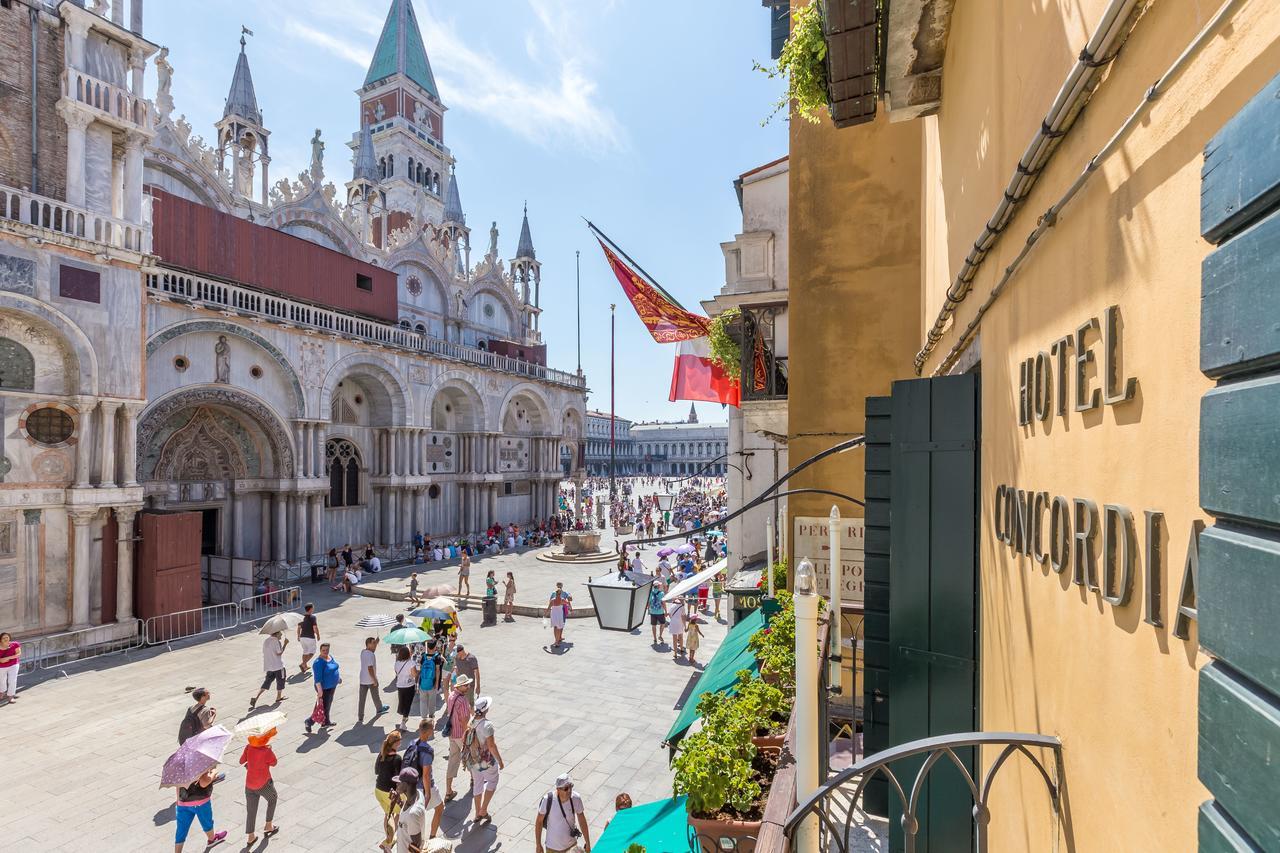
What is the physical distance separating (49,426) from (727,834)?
18.2 meters

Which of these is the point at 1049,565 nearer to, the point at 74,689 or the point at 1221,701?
the point at 1221,701

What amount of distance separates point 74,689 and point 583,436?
3199 cm

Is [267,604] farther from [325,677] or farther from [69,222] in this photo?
[69,222]

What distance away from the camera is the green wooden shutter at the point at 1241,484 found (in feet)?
3.44

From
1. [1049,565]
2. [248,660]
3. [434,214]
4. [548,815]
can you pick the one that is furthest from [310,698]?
[434,214]

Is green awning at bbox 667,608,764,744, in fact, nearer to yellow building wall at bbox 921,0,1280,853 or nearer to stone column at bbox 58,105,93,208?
yellow building wall at bbox 921,0,1280,853

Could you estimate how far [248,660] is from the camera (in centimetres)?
1484

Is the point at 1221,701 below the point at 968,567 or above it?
above

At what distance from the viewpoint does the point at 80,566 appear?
49.6 feet

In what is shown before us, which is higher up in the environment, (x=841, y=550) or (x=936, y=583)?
(x=936, y=583)

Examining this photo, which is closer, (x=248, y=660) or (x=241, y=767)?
(x=241, y=767)

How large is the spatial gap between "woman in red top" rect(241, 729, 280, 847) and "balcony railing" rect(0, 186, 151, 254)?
13820 mm

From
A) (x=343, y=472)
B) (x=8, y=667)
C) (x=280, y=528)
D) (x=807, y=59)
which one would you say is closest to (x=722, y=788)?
(x=807, y=59)

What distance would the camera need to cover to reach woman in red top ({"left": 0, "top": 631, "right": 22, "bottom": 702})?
12.2 meters
